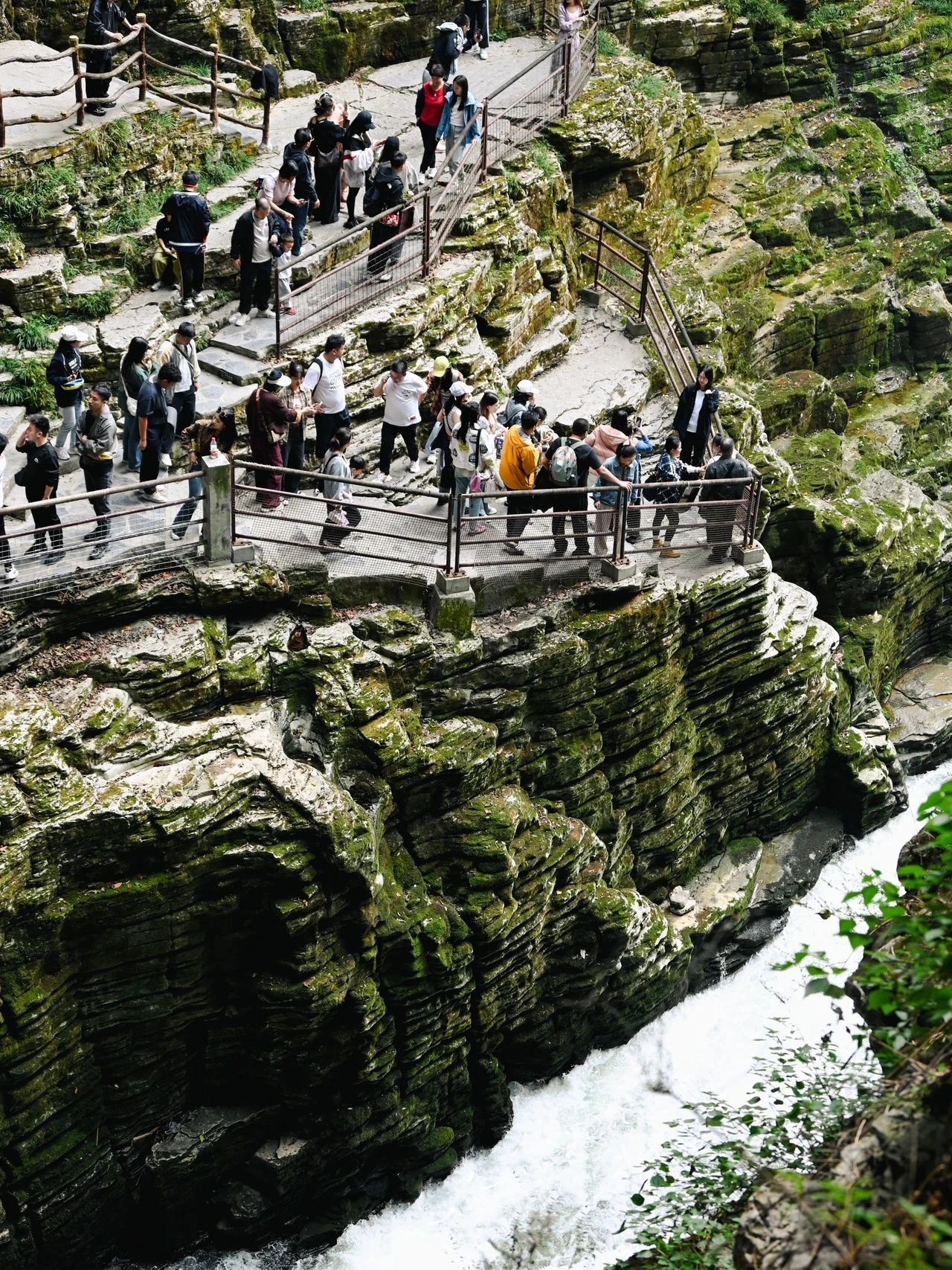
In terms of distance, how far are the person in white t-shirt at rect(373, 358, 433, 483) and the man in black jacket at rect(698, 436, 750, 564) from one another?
3895 millimetres

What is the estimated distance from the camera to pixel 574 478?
19.6m

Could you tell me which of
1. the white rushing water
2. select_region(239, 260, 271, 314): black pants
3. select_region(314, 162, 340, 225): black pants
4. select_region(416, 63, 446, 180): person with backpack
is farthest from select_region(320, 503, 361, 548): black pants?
select_region(416, 63, 446, 180): person with backpack

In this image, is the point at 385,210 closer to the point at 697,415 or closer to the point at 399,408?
the point at 399,408

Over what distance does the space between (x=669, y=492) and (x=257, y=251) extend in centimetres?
622

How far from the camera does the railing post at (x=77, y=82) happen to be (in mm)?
21219

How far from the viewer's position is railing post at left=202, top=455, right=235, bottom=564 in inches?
682

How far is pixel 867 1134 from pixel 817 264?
23.4 metres

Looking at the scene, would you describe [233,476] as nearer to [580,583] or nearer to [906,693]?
[580,583]

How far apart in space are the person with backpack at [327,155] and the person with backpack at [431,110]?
1.61 m

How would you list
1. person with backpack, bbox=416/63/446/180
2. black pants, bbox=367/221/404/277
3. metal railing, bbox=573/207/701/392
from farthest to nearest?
metal railing, bbox=573/207/701/392 → person with backpack, bbox=416/63/446/180 → black pants, bbox=367/221/404/277

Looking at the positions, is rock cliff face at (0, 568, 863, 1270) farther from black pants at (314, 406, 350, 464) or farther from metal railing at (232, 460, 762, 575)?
black pants at (314, 406, 350, 464)

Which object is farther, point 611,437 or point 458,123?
point 458,123

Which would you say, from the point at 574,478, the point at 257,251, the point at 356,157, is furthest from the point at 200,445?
the point at 356,157

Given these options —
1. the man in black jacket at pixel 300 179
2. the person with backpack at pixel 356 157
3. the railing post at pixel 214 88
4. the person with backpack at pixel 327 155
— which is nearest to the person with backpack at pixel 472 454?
the man in black jacket at pixel 300 179
